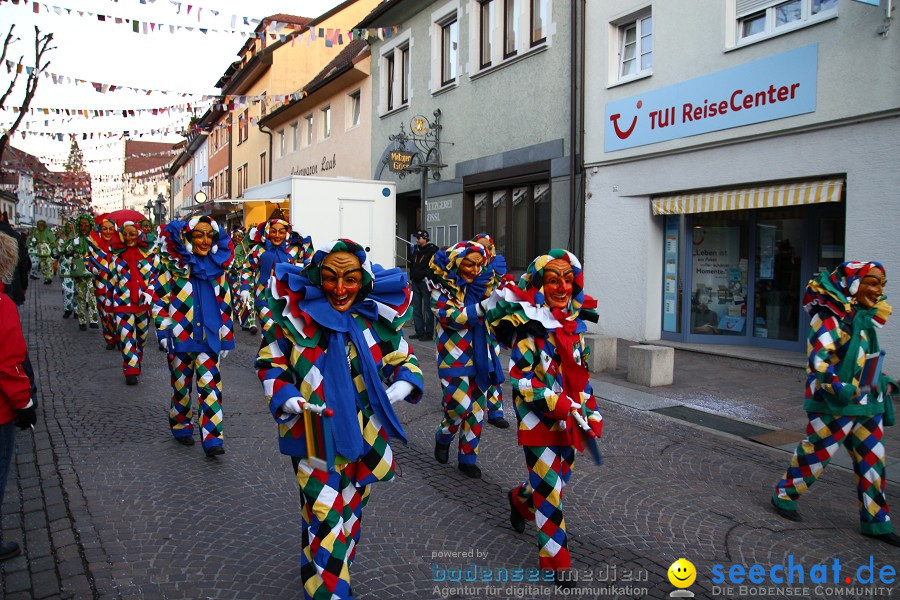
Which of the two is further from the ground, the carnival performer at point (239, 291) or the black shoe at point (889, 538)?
the carnival performer at point (239, 291)

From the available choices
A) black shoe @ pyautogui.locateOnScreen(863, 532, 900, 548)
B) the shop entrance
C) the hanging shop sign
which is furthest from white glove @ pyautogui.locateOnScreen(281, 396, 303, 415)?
the shop entrance

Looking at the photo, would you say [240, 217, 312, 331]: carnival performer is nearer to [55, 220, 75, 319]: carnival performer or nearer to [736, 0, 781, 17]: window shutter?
[55, 220, 75, 319]: carnival performer

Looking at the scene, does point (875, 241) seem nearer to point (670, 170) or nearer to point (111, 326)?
point (670, 170)

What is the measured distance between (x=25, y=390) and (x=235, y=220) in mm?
29964

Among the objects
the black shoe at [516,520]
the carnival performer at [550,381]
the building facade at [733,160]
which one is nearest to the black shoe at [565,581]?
the carnival performer at [550,381]

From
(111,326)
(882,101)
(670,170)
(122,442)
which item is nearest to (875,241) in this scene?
(882,101)

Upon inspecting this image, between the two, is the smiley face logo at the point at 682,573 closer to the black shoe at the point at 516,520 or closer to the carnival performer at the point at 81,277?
the black shoe at the point at 516,520

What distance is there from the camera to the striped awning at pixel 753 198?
9.60m

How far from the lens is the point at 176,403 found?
6.12 meters

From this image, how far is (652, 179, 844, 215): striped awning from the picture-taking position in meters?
9.60

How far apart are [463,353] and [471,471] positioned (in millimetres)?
906

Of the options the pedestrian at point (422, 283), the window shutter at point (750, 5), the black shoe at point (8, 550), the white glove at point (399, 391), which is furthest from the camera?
the pedestrian at point (422, 283)

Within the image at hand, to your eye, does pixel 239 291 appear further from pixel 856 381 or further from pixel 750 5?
pixel 856 381

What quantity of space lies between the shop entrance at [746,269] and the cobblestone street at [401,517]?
4989mm
